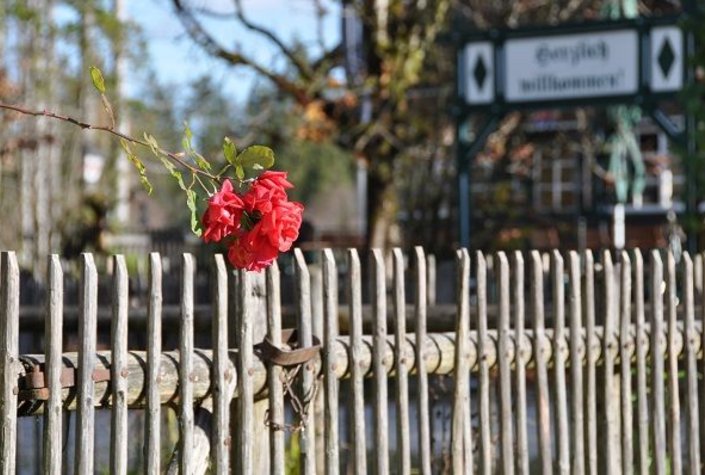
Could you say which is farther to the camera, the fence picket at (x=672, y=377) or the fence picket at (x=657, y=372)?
the fence picket at (x=672, y=377)

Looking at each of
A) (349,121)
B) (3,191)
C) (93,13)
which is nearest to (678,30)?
(349,121)

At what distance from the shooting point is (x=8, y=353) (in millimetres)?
3217

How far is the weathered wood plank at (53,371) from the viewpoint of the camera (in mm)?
3250

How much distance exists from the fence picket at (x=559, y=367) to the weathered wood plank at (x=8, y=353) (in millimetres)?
2363

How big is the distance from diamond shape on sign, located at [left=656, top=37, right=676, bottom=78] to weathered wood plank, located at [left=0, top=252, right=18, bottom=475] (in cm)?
778

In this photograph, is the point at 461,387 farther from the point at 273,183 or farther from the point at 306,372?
the point at 273,183

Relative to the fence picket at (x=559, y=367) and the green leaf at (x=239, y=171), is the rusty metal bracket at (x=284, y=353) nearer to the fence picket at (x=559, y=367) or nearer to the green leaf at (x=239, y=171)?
the green leaf at (x=239, y=171)

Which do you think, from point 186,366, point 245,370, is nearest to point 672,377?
point 245,370

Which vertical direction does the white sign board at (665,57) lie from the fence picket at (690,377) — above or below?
above

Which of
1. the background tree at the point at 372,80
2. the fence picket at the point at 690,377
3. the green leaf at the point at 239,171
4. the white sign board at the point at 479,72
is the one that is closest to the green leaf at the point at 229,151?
the green leaf at the point at 239,171

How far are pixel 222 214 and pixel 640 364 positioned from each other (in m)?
2.69

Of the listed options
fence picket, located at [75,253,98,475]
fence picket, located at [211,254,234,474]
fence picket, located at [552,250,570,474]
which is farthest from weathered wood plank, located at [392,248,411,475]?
fence picket, located at [75,253,98,475]

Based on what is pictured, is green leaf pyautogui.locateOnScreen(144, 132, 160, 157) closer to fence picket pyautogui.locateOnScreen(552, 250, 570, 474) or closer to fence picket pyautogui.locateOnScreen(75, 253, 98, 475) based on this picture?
fence picket pyautogui.locateOnScreen(75, 253, 98, 475)

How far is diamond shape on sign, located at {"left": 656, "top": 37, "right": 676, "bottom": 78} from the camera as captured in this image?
1025 centimetres
